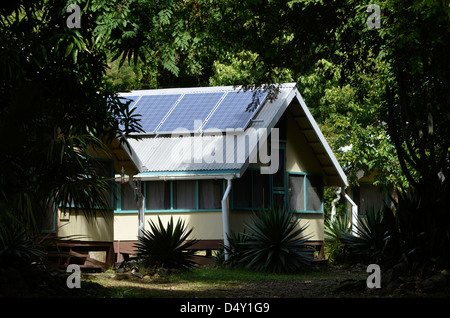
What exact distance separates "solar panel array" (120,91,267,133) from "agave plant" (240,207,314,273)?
3.73 meters

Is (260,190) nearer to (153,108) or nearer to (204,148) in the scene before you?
(204,148)

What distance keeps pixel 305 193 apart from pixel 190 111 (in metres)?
4.98

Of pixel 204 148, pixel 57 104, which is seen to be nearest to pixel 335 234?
pixel 204 148

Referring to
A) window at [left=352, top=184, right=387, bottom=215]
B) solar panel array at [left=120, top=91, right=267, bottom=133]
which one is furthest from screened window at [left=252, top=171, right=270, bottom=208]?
window at [left=352, top=184, right=387, bottom=215]

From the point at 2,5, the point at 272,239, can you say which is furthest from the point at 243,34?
the point at 272,239

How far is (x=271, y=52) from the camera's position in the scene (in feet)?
43.5

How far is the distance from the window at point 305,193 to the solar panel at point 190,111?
3.64 meters

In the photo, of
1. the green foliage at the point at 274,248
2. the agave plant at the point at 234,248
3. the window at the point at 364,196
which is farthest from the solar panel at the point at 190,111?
the window at the point at 364,196

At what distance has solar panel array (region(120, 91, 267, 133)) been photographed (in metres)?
24.0

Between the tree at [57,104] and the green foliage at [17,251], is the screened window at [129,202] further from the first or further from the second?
the green foliage at [17,251]

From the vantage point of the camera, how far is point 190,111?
25.0m

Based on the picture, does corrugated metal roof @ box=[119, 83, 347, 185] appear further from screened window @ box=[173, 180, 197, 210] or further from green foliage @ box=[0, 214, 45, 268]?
green foliage @ box=[0, 214, 45, 268]

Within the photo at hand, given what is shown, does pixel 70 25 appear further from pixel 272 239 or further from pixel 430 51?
pixel 272 239
